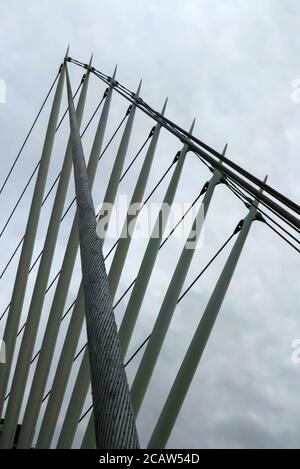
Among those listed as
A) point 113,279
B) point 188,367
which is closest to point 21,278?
point 113,279

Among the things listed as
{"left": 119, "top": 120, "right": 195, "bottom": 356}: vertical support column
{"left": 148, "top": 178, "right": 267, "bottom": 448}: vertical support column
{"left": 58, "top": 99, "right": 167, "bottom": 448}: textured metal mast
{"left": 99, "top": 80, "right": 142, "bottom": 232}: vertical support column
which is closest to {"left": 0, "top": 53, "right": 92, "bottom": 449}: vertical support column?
{"left": 99, "top": 80, "right": 142, "bottom": 232}: vertical support column

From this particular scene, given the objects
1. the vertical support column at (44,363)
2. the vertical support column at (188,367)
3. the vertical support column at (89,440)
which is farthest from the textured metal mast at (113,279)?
the vertical support column at (188,367)

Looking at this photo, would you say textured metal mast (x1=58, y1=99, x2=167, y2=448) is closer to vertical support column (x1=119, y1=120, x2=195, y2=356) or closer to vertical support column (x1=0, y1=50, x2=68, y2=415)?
vertical support column (x1=119, y1=120, x2=195, y2=356)

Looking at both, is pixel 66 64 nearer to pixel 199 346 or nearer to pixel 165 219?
pixel 165 219

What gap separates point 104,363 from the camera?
5137mm

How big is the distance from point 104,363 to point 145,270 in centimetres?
1533

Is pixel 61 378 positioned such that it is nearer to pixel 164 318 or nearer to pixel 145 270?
pixel 145 270

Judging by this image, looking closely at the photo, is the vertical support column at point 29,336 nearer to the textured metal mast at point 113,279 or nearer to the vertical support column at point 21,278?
the vertical support column at point 21,278

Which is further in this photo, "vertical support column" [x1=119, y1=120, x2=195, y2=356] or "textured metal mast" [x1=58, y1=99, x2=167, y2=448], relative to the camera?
"vertical support column" [x1=119, y1=120, x2=195, y2=356]

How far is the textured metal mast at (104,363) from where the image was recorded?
14.8 feet

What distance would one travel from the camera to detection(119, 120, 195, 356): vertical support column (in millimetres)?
20047

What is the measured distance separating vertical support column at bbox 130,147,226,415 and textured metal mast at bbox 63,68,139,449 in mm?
10755
